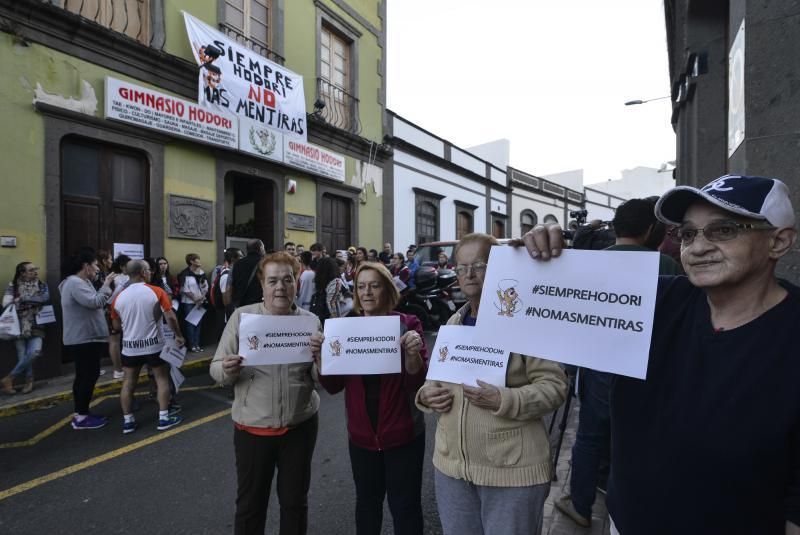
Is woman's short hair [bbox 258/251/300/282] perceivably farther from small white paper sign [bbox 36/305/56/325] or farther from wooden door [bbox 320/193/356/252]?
wooden door [bbox 320/193/356/252]

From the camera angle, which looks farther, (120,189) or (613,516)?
(120,189)

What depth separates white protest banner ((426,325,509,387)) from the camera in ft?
5.51

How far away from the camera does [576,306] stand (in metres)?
1.43

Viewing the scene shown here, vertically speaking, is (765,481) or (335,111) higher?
(335,111)

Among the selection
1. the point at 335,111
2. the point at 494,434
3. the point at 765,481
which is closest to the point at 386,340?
the point at 494,434

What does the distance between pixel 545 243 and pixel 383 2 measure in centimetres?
1527

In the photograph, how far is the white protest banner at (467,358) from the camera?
168cm

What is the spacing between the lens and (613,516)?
143 cm

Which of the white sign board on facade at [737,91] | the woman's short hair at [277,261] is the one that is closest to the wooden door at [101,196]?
the woman's short hair at [277,261]

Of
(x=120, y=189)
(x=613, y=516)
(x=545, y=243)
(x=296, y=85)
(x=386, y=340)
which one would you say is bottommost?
(x=613, y=516)

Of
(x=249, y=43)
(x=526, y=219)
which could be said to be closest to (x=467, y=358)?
(x=249, y=43)

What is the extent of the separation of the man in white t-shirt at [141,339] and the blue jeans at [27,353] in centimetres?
211

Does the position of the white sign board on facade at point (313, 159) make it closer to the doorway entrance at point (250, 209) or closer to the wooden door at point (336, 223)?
the wooden door at point (336, 223)

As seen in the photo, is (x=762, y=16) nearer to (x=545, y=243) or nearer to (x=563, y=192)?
(x=545, y=243)
